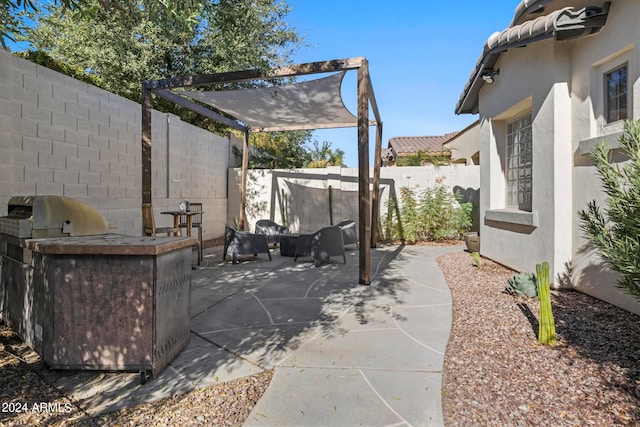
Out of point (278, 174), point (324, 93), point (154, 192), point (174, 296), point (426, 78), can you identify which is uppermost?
point (426, 78)

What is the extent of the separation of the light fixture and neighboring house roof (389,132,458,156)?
14079 mm

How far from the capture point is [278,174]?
11086mm

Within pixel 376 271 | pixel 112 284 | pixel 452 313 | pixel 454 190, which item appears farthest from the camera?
pixel 454 190

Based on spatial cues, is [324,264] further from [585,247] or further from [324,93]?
[585,247]

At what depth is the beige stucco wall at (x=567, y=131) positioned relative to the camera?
397 centimetres

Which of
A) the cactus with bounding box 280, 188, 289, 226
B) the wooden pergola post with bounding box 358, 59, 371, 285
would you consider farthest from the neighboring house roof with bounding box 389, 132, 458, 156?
the wooden pergola post with bounding box 358, 59, 371, 285

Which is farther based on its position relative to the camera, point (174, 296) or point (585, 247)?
point (585, 247)

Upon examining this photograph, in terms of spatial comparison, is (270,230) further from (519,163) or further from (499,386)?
(499,386)

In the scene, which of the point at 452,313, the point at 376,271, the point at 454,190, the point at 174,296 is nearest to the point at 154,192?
the point at 376,271

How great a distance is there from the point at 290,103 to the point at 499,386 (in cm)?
638

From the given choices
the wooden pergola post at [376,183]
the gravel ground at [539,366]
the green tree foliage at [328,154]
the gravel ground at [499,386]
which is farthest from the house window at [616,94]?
the green tree foliage at [328,154]

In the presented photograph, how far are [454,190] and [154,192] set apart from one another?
26.3 ft

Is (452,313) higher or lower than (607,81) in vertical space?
lower

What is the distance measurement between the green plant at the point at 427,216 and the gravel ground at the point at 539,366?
17.6ft
